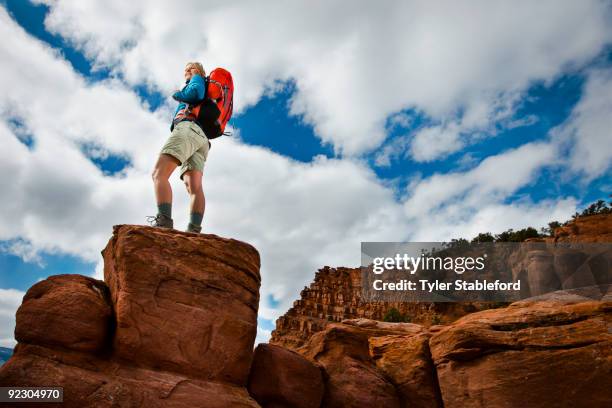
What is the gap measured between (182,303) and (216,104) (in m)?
2.91

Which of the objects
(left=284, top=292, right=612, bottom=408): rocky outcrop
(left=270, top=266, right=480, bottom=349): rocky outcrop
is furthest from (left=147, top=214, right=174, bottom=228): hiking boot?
(left=270, top=266, right=480, bottom=349): rocky outcrop

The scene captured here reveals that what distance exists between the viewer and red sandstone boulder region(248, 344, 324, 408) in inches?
206

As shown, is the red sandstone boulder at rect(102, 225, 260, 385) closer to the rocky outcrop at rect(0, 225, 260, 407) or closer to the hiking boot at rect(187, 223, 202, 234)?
the rocky outcrop at rect(0, 225, 260, 407)

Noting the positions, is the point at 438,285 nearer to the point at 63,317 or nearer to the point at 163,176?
the point at 163,176

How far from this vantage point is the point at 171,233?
16.6 feet

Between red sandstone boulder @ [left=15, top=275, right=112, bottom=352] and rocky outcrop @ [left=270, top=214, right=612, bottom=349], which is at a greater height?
rocky outcrop @ [left=270, top=214, right=612, bottom=349]

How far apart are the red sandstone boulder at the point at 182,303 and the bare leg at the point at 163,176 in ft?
1.90

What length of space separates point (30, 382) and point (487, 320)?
5.57 meters

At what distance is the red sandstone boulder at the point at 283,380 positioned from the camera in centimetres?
523

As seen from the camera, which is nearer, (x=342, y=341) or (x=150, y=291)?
(x=150, y=291)

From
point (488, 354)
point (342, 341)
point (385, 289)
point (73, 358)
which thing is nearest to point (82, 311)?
point (73, 358)

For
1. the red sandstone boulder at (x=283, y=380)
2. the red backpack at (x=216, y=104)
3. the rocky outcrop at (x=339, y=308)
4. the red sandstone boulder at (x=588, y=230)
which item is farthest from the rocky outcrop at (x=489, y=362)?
the red sandstone boulder at (x=588, y=230)

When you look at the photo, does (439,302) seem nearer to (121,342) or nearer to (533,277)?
(533,277)

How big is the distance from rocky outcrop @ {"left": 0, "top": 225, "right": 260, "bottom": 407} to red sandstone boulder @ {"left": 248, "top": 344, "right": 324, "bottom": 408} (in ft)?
1.28
